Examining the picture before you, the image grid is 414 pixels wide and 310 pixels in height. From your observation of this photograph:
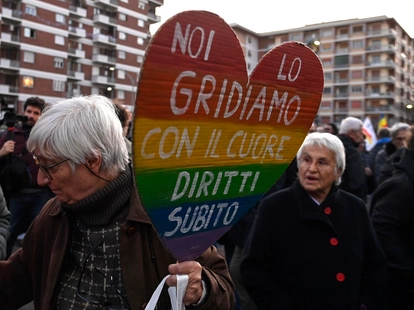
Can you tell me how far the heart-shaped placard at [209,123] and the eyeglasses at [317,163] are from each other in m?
1.10

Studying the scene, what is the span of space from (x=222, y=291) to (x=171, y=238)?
0.40m

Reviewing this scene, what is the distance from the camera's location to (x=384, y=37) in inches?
2482

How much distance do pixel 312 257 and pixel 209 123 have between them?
1414 mm

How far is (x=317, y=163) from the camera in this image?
2.58m

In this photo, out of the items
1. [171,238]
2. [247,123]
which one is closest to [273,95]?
[247,123]

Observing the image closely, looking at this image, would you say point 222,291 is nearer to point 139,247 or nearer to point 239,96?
point 139,247

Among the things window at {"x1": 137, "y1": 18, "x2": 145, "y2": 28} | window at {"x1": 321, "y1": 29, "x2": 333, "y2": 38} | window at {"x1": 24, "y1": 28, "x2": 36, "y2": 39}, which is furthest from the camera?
window at {"x1": 321, "y1": 29, "x2": 333, "y2": 38}

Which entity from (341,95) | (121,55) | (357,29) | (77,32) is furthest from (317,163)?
(357,29)

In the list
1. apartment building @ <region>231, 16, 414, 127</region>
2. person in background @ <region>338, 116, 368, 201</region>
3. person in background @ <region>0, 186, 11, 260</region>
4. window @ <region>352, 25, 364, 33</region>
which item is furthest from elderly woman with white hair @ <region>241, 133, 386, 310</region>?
window @ <region>352, 25, 364, 33</region>

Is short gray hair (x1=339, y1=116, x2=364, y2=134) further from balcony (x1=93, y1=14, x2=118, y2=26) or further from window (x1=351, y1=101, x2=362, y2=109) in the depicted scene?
window (x1=351, y1=101, x2=362, y2=109)

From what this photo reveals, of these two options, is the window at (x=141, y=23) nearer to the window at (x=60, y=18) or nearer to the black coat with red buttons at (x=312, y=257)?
the window at (x=60, y=18)

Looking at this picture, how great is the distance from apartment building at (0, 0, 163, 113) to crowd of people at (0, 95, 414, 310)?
37601 mm

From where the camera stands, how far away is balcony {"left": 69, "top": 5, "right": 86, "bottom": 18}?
45.4 metres

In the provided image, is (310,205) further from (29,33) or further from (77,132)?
(29,33)
